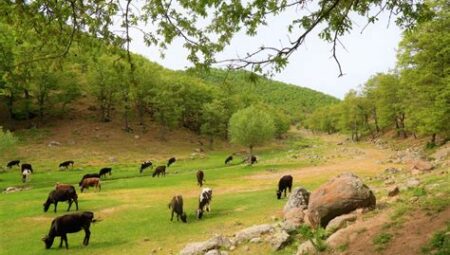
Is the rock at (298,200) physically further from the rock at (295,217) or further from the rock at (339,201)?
the rock at (339,201)

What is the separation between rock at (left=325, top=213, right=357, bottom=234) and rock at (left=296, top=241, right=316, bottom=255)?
1172 mm

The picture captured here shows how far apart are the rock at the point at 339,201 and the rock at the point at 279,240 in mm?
1462

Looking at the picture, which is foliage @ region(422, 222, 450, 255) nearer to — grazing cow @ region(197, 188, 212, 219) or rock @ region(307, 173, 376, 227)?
rock @ region(307, 173, 376, 227)

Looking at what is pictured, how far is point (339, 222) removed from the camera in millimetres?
15594

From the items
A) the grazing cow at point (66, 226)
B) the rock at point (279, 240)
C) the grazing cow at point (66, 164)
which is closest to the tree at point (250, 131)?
the grazing cow at point (66, 164)

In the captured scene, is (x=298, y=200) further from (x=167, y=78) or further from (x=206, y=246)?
(x=167, y=78)

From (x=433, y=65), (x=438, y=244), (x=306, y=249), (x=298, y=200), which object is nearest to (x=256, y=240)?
(x=306, y=249)

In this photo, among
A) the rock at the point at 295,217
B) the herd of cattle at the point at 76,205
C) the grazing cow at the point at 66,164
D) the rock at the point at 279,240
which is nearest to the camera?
the rock at the point at 279,240

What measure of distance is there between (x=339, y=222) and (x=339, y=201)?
1.36 m

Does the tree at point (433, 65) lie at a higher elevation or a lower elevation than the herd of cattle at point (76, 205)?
higher

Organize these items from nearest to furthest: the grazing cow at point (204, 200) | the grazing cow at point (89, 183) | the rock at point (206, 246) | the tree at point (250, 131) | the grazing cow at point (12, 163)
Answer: the rock at point (206, 246) < the grazing cow at point (204, 200) < the grazing cow at point (89, 183) < the grazing cow at point (12, 163) < the tree at point (250, 131)

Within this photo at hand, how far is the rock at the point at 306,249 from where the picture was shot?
45.9ft

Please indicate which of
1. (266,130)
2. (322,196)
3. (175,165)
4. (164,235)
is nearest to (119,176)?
(175,165)

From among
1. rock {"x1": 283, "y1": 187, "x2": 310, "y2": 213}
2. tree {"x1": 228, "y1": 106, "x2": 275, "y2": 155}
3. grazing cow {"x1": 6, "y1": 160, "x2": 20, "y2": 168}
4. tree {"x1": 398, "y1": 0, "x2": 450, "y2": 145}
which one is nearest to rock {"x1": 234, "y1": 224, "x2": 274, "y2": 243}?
rock {"x1": 283, "y1": 187, "x2": 310, "y2": 213}
